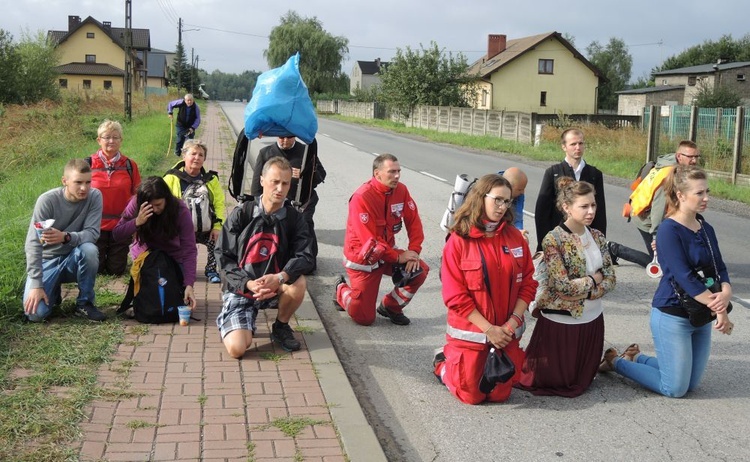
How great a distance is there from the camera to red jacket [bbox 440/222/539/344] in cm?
544

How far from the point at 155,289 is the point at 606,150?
22.2 m

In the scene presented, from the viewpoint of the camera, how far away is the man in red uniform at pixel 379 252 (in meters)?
7.23

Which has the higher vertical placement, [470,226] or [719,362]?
[470,226]

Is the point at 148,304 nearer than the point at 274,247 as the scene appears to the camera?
No

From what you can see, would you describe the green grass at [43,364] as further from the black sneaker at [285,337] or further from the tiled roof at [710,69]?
the tiled roof at [710,69]

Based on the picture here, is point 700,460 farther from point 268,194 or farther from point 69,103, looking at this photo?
point 69,103

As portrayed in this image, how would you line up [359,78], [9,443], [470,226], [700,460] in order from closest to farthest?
1. [9,443]
2. [700,460]
3. [470,226]
4. [359,78]

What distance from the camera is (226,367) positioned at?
19.2ft

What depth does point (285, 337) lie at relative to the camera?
6371 millimetres

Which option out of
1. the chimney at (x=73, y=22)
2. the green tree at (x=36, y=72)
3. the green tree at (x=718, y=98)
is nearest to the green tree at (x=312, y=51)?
the chimney at (x=73, y=22)

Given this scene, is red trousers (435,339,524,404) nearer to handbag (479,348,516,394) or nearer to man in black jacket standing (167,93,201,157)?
handbag (479,348,516,394)

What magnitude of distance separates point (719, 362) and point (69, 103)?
40.2 meters

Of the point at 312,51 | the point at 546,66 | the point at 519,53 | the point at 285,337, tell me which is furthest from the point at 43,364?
the point at 312,51

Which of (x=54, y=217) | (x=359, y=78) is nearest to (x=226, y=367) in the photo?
(x=54, y=217)
